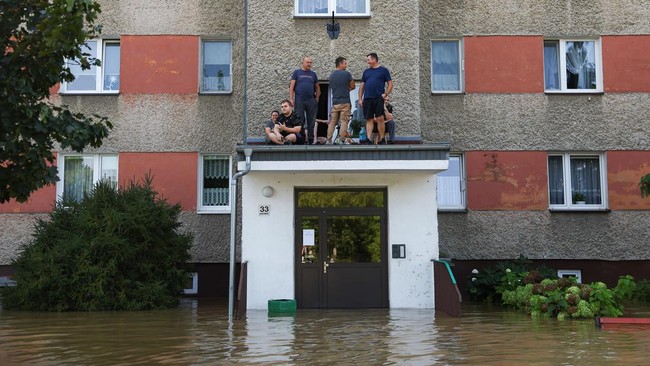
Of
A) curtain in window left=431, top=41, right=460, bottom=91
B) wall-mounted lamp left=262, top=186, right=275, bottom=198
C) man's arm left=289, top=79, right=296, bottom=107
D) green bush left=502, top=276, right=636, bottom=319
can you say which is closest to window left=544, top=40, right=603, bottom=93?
curtain in window left=431, top=41, right=460, bottom=91

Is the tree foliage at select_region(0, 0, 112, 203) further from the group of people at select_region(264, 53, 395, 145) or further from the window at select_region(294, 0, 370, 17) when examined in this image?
the window at select_region(294, 0, 370, 17)

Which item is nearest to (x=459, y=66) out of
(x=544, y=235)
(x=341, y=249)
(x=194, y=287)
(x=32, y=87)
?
(x=544, y=235)

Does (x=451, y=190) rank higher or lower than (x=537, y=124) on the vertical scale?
lower

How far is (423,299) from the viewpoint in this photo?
49.0 feet

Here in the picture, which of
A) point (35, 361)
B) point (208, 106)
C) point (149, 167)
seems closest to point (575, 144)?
point (208, 106)

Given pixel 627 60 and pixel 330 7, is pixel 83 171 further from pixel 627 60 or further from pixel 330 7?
pixel 627 60

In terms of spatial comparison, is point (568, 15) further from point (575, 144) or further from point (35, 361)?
point (35, 361)

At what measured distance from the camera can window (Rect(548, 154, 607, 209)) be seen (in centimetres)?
1842

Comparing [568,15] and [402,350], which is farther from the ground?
[568,15]

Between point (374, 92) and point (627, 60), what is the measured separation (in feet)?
25.7

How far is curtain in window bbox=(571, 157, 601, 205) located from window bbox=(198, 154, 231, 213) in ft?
27.5

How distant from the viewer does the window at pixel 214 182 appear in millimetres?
18484

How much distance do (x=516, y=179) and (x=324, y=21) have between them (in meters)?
5.95

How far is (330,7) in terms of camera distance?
16.6 metres
